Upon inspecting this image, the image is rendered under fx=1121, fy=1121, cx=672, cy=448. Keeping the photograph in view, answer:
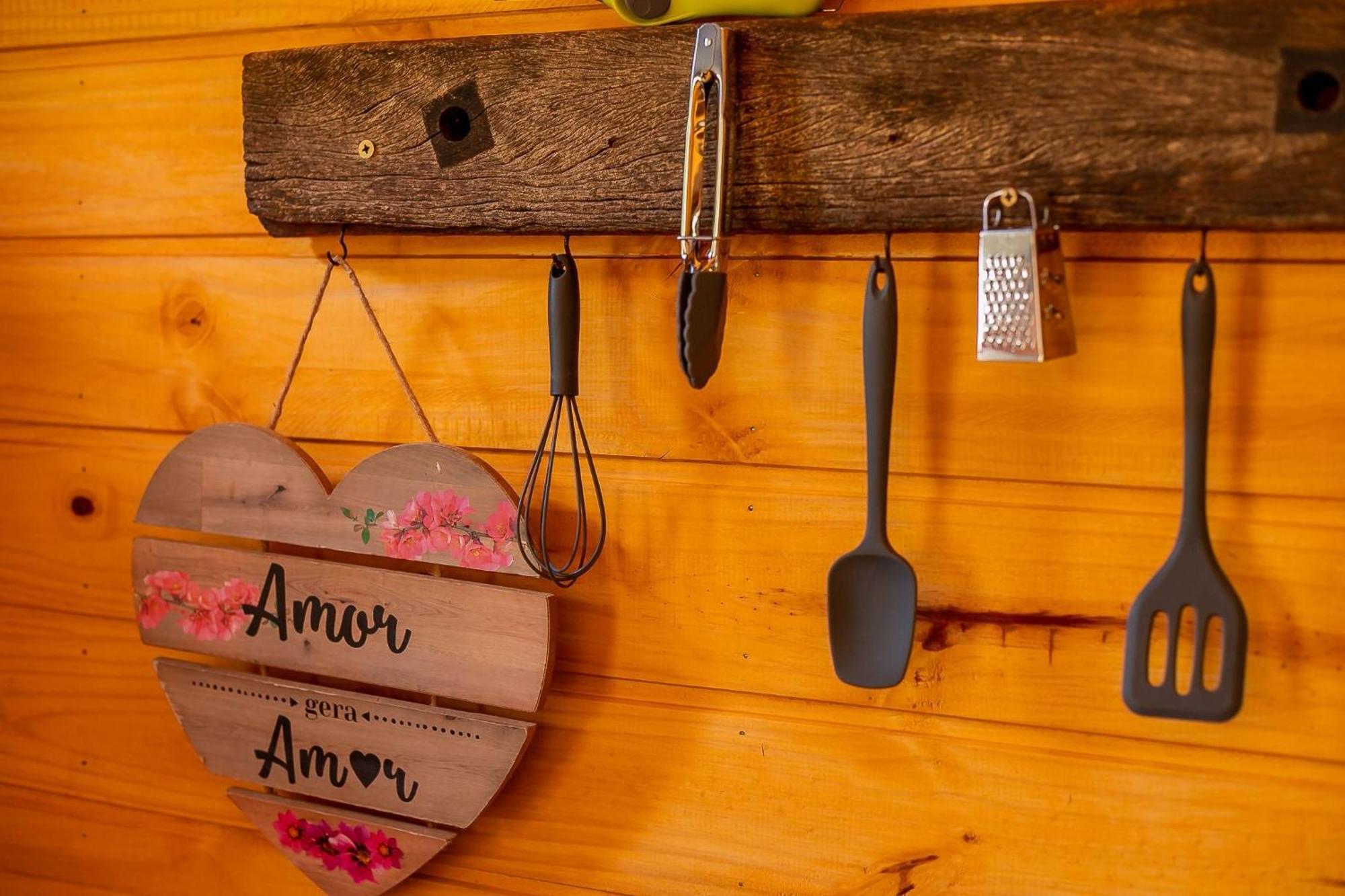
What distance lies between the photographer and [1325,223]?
68 centimetres

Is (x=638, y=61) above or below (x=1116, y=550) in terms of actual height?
above

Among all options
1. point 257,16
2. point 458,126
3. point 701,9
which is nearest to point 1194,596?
point 701,9

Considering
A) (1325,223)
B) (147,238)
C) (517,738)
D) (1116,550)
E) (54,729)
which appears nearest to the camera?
(1325,223)

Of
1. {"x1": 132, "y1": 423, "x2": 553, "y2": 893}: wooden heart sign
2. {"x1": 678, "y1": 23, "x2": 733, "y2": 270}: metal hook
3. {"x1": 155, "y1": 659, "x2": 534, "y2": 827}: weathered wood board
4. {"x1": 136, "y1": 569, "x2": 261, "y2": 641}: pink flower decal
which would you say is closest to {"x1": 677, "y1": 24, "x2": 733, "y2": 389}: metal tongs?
{"x1": 678, "y1": 23, "x2": 733, "y2": 270}: metal hook

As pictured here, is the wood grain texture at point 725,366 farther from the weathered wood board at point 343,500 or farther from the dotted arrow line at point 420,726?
the dotted arrow line at point 420,726

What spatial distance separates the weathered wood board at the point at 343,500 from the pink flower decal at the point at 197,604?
0.05 metres

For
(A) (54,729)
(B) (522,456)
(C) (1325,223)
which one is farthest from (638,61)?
(A) (54,729)

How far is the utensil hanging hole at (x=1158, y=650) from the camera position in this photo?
0.77m

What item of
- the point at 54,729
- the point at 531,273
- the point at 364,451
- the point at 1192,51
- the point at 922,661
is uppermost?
the point at 1192,51

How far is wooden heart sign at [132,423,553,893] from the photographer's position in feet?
2.95

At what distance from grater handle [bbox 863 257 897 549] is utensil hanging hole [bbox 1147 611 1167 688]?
208mm

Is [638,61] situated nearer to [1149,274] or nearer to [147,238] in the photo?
[1149,274]

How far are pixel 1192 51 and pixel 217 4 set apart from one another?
2.58ft

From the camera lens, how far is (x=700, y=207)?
0.79 meters
